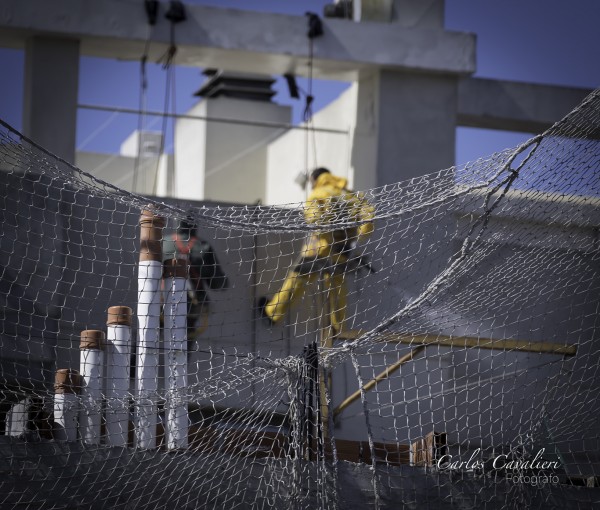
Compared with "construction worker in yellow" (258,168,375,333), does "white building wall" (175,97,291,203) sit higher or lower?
higher

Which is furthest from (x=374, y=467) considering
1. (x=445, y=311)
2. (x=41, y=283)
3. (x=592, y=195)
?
(x=41, y=283)

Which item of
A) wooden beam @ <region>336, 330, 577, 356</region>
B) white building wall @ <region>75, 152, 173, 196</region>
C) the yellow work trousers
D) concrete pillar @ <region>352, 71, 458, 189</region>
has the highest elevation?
white building wall @ <region>75, 152, 173, 196</region>

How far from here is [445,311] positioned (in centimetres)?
884

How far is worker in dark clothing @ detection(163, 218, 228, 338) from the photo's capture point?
385 inches

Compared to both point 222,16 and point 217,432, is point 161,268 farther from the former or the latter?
point 222,16

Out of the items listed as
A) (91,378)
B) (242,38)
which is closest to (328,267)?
(91,378)

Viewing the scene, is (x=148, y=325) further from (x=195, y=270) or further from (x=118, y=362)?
(x=195, y=270)

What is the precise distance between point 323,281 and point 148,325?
2019 millimetres

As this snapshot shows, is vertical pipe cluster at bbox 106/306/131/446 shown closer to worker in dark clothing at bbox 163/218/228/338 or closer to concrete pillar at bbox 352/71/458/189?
worker in dark clothing at bbox 163/218/228/338

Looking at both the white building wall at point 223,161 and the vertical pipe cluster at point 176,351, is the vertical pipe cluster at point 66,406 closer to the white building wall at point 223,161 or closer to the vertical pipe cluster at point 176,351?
the vertical pipe cluster at point 176,351

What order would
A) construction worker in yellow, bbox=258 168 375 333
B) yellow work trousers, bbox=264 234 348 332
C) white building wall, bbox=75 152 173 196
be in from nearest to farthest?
construction worker in yellow, bbox=258 168 375 333
yellow work trousers, bbox=264 234 348 332
white building wall, bbox=75 152 173 196

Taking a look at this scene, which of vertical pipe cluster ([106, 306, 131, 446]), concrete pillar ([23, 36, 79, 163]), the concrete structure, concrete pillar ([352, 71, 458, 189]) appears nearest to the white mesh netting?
vertical pipe cluster ([106, 306, 131, 446])

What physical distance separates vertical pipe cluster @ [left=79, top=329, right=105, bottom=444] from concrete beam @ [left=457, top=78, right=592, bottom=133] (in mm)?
7372

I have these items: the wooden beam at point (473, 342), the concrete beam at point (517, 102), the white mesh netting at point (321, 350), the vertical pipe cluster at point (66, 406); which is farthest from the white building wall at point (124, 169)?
the vertical pipe cluster at point (66, 406)
